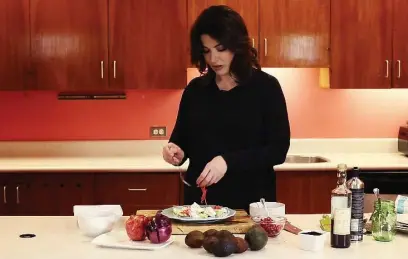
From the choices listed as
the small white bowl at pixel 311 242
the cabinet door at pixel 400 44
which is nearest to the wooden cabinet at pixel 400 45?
the cabinet door at pixel 400 44

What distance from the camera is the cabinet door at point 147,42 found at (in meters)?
4.37

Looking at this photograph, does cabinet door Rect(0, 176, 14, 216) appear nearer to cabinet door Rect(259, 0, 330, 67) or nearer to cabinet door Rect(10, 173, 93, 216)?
cabinet door Rect(10, 173, 93, 216)

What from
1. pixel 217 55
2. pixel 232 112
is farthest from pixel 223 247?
pixel 217 55

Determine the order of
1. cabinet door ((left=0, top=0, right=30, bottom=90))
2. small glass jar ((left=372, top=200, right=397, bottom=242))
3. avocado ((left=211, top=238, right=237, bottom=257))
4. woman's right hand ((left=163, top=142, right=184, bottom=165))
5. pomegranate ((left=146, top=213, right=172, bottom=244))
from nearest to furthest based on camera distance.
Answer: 1. avocado ((left=211, top=238, right=237, bottom=257))
2. pomegranate ((left=146, top=213, right=172, bottom=244))
3. small glass jar ((left=372, top=200, right=397, bottom=242))
4. woman's right hand ((left=163, top=142, right=184, bottom=165))
5. cabinet door ((left=0, top=0, right=30, bottom=90))

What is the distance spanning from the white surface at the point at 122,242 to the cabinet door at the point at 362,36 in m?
2.55

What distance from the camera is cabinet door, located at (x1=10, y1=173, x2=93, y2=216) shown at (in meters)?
4.11

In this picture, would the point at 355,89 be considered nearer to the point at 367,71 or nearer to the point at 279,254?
the point at 367,71

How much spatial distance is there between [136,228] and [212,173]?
436mm

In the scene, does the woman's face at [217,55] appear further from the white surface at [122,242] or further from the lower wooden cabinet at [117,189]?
the lower wooden cabinet at [117,189]

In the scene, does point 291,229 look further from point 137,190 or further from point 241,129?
point 137,190

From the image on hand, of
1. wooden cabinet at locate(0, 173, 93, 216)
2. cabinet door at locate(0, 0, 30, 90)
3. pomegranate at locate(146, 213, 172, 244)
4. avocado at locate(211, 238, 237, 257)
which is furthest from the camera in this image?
cabinet door at locate(0, 0, 30, 90)

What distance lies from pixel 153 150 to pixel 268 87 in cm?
202

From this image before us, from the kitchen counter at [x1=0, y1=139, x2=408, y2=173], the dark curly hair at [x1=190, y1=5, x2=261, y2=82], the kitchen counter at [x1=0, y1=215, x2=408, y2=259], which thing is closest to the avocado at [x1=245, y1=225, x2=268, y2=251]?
the kitchen counter at [x1=0, y1=215, x2=408, y2=259]

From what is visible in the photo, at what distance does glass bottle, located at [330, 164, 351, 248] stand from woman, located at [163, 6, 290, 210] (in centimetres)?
55
